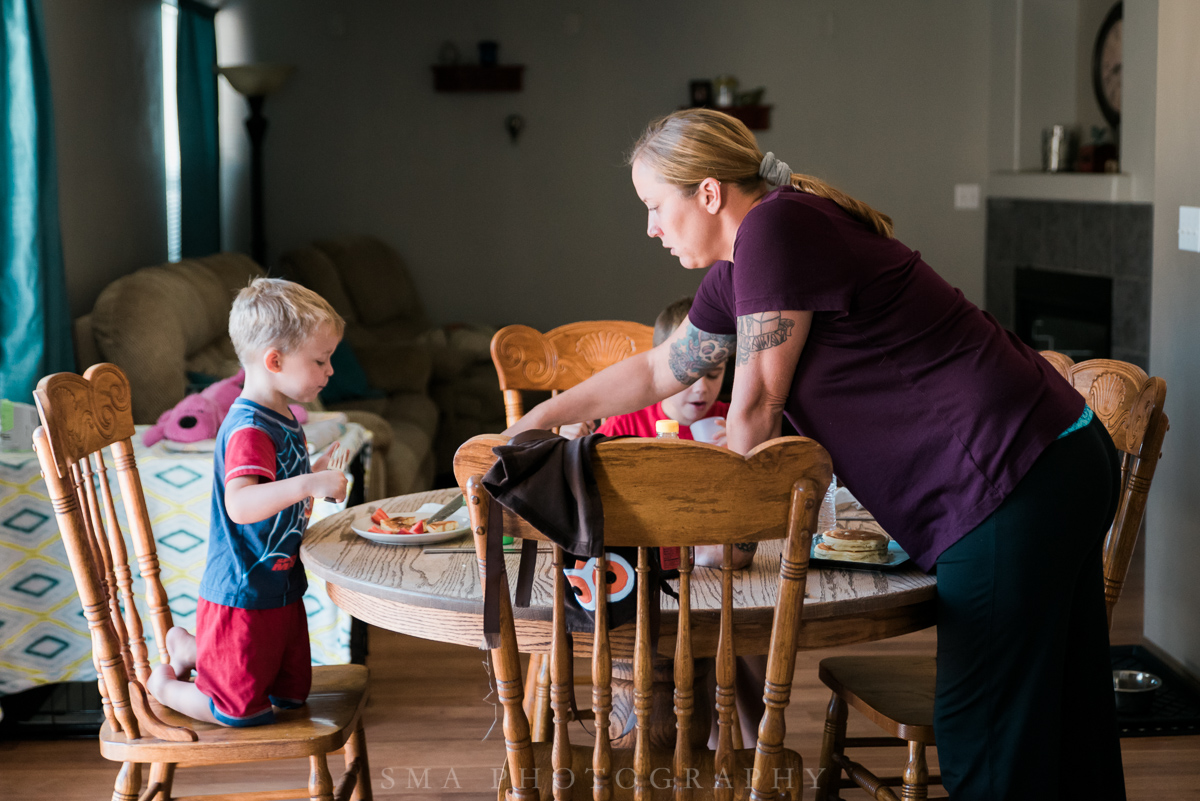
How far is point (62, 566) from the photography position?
244 centimetres

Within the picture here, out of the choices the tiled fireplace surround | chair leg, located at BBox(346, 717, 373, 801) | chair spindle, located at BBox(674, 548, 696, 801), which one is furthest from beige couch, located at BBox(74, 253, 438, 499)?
the tiled fireplace surround

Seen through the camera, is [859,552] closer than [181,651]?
Yes

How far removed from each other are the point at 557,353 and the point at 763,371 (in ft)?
3.39

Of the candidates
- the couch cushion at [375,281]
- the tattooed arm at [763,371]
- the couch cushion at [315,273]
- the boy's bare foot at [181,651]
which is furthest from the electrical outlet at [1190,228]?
the couch cushion at [375,281]

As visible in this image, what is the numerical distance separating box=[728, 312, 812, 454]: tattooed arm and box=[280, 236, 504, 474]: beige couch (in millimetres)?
3585

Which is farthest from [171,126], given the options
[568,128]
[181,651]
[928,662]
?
[928,662]

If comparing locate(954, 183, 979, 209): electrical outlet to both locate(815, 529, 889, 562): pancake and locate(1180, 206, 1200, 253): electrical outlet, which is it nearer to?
locate(1180, 206, 1200, 253): electrical outlet

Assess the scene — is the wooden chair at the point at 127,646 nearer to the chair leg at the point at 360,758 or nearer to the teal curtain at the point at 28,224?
the chair leg at the point at 360,758

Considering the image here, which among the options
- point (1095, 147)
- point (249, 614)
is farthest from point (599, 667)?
point (1095, 147)

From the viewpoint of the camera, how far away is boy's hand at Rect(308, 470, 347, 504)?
153 cm

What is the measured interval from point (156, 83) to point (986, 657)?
4.30 m

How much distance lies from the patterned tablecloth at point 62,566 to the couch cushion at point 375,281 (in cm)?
301

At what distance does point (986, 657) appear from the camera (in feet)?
4.61

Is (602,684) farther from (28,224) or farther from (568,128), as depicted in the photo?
(568,128)
